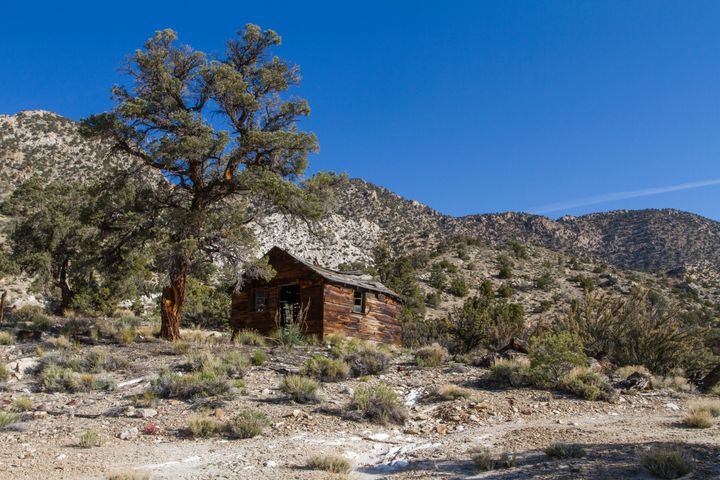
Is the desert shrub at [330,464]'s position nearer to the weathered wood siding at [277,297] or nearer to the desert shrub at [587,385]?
the desert shrub at [587,385]

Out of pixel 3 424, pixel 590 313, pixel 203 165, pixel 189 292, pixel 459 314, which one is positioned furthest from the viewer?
pixel 189 292

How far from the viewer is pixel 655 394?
13.2m

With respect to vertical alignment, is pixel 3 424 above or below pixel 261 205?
below

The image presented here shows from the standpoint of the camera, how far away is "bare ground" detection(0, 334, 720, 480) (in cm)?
739

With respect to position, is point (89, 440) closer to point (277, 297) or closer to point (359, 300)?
point (277, 297)

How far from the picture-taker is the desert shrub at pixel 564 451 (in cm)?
759

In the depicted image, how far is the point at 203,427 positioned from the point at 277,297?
47.9 ft

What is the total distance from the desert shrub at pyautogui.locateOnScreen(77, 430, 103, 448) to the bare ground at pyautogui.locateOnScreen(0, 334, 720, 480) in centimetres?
13

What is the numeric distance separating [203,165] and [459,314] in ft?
42.3

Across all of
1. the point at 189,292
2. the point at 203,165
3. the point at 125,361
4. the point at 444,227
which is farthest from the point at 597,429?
the point at 444,227

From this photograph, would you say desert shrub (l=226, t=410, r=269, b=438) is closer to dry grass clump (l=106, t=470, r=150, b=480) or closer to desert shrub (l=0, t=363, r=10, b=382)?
dry grass clump (l=106, t=470, r=150, b=480)

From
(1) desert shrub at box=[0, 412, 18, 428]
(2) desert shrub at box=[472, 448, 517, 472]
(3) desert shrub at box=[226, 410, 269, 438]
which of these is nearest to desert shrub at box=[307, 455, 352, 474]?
(2) desert shrub at box=[472, 448, 517, 472]

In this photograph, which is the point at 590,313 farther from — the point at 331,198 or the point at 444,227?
the point at 444,227

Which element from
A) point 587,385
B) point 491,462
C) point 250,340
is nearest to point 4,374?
point 250,340
